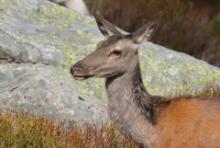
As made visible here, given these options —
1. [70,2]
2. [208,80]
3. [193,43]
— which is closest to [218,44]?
[193,43]

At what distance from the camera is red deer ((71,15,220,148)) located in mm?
7832

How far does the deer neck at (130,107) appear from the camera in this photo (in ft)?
26.2

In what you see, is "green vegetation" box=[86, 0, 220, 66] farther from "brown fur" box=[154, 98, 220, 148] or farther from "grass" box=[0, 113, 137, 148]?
"brown fur" box=[154, 98, 220, 148]

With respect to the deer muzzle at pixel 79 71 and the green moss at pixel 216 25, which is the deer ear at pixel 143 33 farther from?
the green moss at pixel 216 25

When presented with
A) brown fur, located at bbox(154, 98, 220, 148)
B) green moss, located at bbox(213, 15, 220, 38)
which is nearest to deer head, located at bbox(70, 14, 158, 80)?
brown fur, located at bbox(154, 98, 220, 148)

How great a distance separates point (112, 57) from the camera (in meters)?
7.90

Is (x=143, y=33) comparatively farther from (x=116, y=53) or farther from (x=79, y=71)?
(x=79, y=71)

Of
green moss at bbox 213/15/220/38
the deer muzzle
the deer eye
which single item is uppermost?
the deer eye

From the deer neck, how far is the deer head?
9cm

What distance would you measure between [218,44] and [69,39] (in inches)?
293

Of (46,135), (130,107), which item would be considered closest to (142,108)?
(130,107)

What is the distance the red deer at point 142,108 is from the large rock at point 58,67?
206 cm

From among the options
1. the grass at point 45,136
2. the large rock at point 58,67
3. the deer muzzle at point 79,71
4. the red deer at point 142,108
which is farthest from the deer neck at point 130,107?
the large rock at point 58,67

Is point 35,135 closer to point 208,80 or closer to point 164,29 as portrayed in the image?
point 208,80
